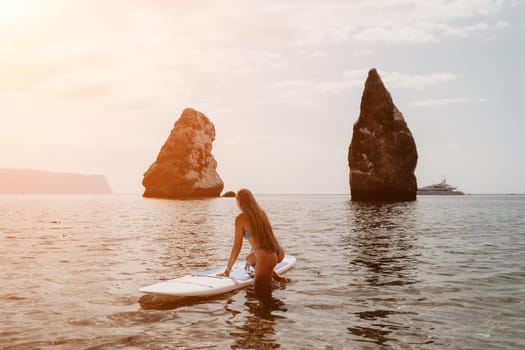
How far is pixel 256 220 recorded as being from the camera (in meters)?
9.82

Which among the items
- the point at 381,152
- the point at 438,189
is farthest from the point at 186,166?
the point at 438,189

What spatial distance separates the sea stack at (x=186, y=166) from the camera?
12925 cm

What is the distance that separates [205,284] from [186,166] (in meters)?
121

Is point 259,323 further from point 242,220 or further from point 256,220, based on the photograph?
point 242,220

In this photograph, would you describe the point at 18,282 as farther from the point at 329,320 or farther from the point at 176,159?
the point at 176,159

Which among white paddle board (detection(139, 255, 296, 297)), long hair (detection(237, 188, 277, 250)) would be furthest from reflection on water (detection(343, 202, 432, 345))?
white paddle board (detection(139, 255, 296, 297))

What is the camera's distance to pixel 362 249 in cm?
2006

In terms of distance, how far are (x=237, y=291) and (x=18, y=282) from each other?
20.3 feet

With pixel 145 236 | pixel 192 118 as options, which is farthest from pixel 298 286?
pixel 192 118

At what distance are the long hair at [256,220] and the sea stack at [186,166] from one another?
395 feet

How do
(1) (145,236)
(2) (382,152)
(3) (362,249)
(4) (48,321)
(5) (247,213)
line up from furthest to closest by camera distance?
(2) (382,152) < (1) (145,236) < (3) (362,249) < (5) (247,213) < (4) (48,321)

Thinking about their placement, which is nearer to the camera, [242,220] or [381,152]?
[242,220]

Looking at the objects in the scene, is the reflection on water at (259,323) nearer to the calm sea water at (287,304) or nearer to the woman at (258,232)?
the calm sea water at (287,304)

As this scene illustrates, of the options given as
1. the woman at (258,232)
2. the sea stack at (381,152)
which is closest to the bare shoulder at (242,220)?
the woman at (258,232)
